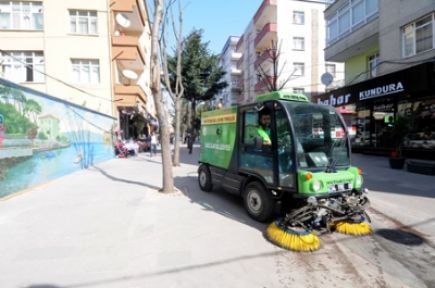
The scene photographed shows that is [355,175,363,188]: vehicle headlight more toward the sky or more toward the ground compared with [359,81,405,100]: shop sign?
more toward the ground

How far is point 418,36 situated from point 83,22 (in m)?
19.5

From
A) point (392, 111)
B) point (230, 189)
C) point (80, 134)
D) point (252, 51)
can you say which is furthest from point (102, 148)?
point (252, 51)

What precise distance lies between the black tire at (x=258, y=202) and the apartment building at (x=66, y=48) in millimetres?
16318

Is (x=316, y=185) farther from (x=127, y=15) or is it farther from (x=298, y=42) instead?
(x=298, y=42)

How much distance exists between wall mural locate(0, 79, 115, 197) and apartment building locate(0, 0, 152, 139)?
612 cm

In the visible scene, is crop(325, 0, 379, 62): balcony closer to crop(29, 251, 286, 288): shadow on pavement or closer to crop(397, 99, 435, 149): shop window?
crop(397, 99, 435, 149): shop window

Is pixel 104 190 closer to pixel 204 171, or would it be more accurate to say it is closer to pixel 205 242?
pixel 204 171

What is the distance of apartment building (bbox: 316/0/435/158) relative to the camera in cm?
1239

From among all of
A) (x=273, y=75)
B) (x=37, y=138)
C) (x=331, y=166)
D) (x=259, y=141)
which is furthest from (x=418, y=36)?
(x=37, y=138)

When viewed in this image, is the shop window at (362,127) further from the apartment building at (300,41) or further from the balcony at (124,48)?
the balcony at (124,48)

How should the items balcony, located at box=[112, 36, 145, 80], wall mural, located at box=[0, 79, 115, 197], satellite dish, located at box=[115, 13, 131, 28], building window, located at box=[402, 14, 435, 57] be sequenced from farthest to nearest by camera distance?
satellite dish, located at box=[115, 13, 131, 28] < balcony, located at box=[112, 36, 145, 80] < building window, located at box=[402, 14, 435, 57] < wall mural, located at box=[0, 79, 115, 197]

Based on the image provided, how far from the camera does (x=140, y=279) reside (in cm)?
326

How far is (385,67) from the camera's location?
14812 mm

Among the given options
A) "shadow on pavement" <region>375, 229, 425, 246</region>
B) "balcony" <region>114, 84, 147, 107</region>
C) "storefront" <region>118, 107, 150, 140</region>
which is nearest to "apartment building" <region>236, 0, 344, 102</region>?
"storefront" <region>118, 107, 150, 140</region>
